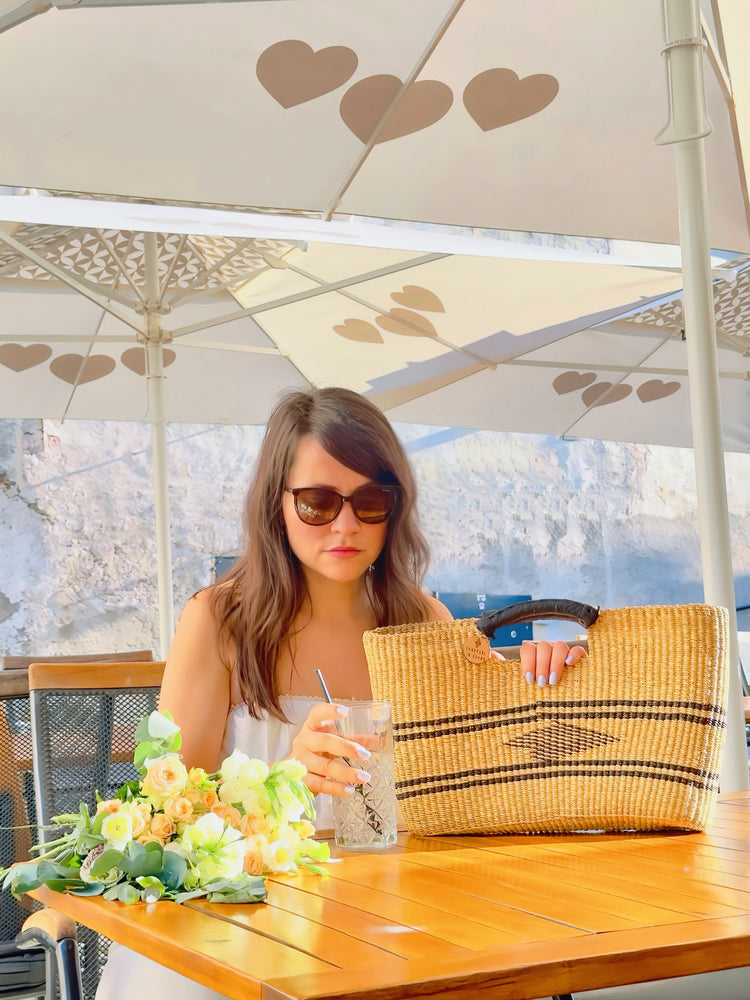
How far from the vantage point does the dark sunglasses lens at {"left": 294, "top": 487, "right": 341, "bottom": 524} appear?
1516 millimetres

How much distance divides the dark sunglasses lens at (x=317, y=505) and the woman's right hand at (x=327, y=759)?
0.43 m

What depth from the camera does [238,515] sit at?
417 inches

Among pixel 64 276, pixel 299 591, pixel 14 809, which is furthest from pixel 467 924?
pixel 64 276

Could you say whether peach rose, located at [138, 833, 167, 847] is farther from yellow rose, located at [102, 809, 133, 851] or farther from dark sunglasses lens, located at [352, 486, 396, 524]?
dark sunglasses lens, located at [352, 486, 396, 524]

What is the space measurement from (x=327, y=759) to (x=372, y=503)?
1.63ft

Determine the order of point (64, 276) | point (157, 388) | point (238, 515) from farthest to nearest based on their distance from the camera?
1. point (238, 515)
2. point (157, 388)
3. point (64, 276)

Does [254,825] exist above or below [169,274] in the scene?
below

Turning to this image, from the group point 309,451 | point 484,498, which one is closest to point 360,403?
point 309,451

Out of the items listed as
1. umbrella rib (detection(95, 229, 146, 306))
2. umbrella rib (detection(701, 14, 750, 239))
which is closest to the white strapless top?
umbrella rib (detection(701, 14, 750, 239))

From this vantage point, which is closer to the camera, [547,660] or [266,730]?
[547,660]

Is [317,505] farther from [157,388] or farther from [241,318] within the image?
[241,318]

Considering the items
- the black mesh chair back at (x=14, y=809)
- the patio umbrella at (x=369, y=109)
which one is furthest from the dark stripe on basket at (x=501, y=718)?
the patio umbrella at (x=369, y=109)

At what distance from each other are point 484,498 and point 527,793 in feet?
45.9

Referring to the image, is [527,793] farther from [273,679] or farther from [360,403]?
[360,403]
